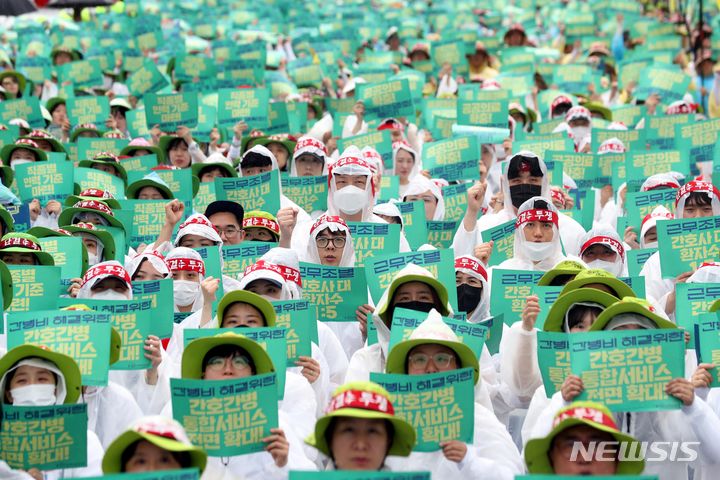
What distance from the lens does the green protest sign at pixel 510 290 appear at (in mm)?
8859

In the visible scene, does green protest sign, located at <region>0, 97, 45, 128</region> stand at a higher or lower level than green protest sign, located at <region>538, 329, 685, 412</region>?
higher

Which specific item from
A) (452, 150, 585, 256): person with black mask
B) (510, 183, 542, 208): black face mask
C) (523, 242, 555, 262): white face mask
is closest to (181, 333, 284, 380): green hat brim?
(523, 242, 555, 262): white face mask

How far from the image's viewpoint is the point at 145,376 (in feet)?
26.3

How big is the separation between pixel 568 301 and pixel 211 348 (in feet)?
6.19

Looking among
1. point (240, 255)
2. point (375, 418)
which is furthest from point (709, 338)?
Answer: point (240, 255)

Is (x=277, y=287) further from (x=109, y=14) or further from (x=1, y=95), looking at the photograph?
(x=109, y=14)

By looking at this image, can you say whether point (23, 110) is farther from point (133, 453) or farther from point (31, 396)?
point (133, 453)

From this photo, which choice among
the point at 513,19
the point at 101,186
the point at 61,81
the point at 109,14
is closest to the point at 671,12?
the point at 513,19

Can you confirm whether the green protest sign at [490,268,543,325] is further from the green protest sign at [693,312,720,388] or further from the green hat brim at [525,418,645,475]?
the green hat brim at [525,418,645,475]

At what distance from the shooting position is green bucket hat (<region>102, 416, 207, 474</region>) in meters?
5.72

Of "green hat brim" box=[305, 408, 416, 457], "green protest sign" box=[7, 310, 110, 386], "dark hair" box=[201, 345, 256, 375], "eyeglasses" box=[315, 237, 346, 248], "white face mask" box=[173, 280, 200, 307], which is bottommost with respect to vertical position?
"green hat brim" box=[305, 408, 416, 457]

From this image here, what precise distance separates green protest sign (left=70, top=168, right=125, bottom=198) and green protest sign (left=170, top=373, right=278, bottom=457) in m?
5.75

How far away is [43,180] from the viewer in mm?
11727

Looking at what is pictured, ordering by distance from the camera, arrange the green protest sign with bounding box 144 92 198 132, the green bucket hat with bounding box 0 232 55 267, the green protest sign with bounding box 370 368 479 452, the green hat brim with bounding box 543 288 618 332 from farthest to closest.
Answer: the green protest sign with bounding box 144 92 198 132, the green bucket hat with bounding box 0 232 55 267, the green hat brim with bounding box 543 288 618 332, the green protest sign with bounding box 370 368 479 452
